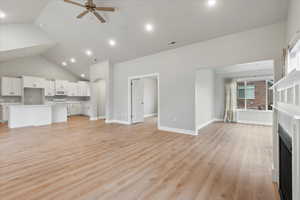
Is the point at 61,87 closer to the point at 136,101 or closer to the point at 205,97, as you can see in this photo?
the point at 136,101

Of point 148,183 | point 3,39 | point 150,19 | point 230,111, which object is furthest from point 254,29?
point 3,39

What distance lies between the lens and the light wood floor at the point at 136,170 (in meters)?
1.74

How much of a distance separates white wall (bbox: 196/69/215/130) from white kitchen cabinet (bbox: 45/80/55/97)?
26.5ft

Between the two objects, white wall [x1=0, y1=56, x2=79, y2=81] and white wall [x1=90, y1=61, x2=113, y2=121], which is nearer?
white wall [x1=90, y1=61, x2=113, y2=121]

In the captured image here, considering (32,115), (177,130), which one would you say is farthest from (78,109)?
(177,130)

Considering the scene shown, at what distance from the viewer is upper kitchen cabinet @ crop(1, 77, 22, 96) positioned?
6.76 metres

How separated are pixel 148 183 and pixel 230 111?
612cm

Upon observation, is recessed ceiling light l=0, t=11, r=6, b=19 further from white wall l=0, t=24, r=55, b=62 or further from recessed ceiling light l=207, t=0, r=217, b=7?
recessed ceiling light l=207, t=0, r=217, b=7

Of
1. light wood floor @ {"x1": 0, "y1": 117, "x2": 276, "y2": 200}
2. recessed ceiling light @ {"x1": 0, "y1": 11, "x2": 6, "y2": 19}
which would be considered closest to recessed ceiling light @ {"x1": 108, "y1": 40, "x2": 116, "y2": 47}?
recessed ceiling light @ {"x1": 0, "y1": 11, "x2": 6, "y2": 19}

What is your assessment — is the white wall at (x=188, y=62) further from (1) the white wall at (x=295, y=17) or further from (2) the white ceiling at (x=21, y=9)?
(2) the white ceiling at (x=21, y=9)

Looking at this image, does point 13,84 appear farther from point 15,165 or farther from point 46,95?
point 15,165

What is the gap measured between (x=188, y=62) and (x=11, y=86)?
853cm

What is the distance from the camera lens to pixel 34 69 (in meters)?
8.02

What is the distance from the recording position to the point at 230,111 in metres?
6.68
